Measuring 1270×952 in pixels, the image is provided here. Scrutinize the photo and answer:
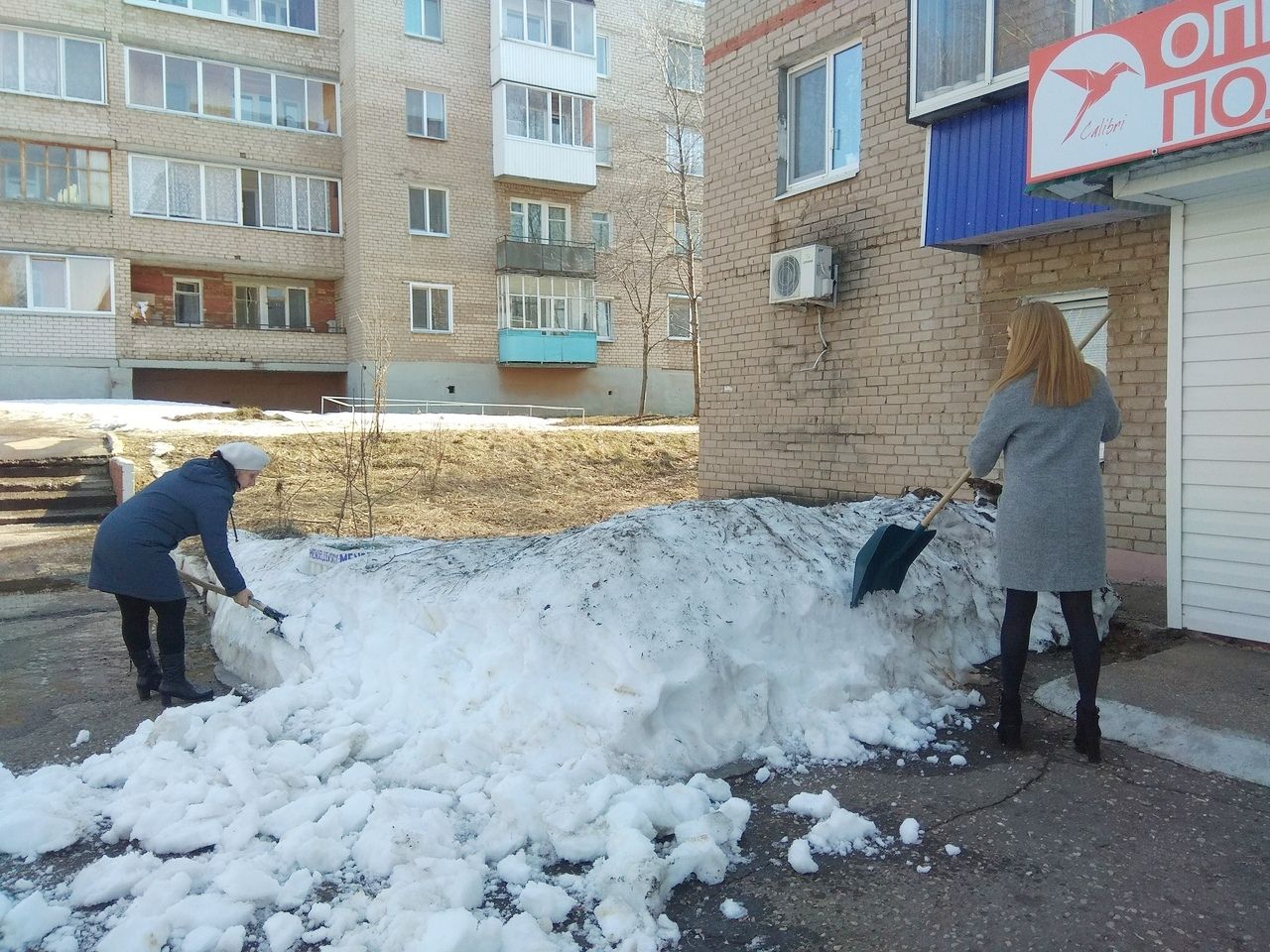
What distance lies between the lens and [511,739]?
11.0ft

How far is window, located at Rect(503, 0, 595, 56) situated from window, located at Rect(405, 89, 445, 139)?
2701 millimetres

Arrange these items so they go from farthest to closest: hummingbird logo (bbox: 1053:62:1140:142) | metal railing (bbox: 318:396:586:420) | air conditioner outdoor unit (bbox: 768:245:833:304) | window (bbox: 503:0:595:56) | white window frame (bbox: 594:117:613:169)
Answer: white window frame (bbox: 594:117:613:169)
window (bbox: 503:0:595:56)
metal railing (bbox: 318:396:586:420)
air conditioner outdoor unit (bbox: 768:245:833:304)
hummingbird logo (bbox: 1053:62:1140:142)

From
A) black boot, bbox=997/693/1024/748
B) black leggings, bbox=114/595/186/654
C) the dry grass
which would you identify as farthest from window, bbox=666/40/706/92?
black boot, bbox=997/693/1024/748

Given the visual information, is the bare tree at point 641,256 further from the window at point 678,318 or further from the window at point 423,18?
the window at point 423,18

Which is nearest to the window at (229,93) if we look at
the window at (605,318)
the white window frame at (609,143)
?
the white window frame at (609,143)

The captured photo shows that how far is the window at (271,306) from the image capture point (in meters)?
24.6

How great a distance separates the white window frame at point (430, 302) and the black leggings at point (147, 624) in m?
20.5

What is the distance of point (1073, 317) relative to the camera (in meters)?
6.16

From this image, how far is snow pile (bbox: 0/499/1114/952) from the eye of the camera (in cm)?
252

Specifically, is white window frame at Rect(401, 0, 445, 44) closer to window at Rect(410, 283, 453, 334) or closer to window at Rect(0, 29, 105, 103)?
window at Rect(410, 283, 453, 334)

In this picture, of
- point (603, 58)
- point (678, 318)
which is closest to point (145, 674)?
point (678, 318)

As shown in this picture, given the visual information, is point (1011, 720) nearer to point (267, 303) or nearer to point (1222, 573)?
point (1222, 573)

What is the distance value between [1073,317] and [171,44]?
77.7ft

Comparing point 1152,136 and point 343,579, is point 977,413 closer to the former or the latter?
point 1152,136
